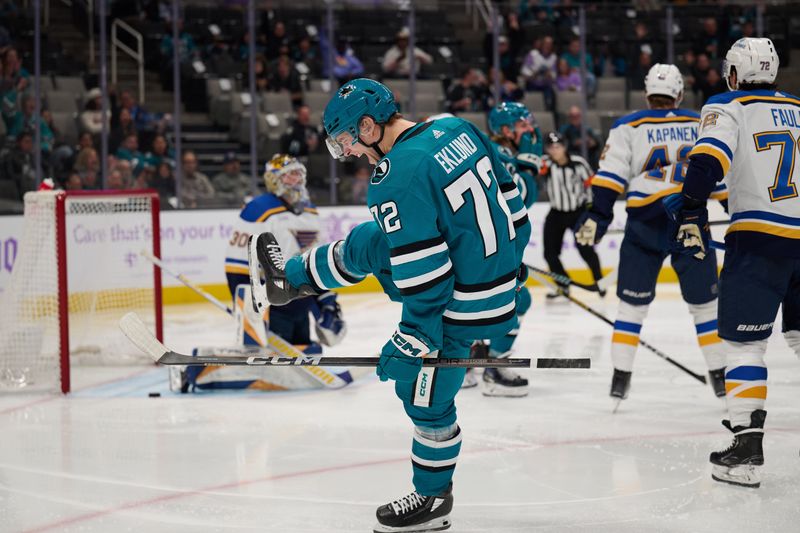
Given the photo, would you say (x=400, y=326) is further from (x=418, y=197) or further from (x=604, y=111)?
(x=604, y=111)

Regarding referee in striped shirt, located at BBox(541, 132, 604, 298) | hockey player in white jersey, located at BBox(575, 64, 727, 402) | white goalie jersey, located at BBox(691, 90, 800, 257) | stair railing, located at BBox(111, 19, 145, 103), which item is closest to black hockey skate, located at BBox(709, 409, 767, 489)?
white goalie jersey, located at BBox(691, 90, 800, 257)

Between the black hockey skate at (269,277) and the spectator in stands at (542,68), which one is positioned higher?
the spectator in stands at (542,68)

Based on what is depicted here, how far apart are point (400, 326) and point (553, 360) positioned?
1.23 feet

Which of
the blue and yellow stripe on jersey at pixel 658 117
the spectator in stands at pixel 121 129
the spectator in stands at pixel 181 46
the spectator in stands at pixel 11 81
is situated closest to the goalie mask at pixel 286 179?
the blue and yellow stripe on jersey at pixel 658 117

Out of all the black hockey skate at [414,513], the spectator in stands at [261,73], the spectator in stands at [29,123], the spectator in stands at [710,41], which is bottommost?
the black hockey skate at [414,513]

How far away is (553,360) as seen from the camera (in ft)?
8.25

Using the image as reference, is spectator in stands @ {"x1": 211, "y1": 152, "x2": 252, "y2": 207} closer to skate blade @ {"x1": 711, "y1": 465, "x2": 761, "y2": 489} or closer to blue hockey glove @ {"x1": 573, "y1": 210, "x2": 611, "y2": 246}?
blue hockey glove @ {"x1": 573, "y1": 210, "x2": 611, "y2": 246}

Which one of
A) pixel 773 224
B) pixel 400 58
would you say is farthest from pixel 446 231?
pixel 400 58

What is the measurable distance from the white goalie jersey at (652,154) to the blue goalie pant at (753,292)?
3.02 feet

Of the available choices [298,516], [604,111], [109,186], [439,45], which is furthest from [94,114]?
[298,516]

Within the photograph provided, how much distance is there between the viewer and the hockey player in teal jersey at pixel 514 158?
4312mm

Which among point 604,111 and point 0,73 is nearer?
point 0,73

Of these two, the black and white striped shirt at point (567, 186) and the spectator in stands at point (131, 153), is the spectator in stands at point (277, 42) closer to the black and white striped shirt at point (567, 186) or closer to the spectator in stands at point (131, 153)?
the spectator in stands at point (131, 153)

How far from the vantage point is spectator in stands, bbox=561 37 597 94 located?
30.5ft
